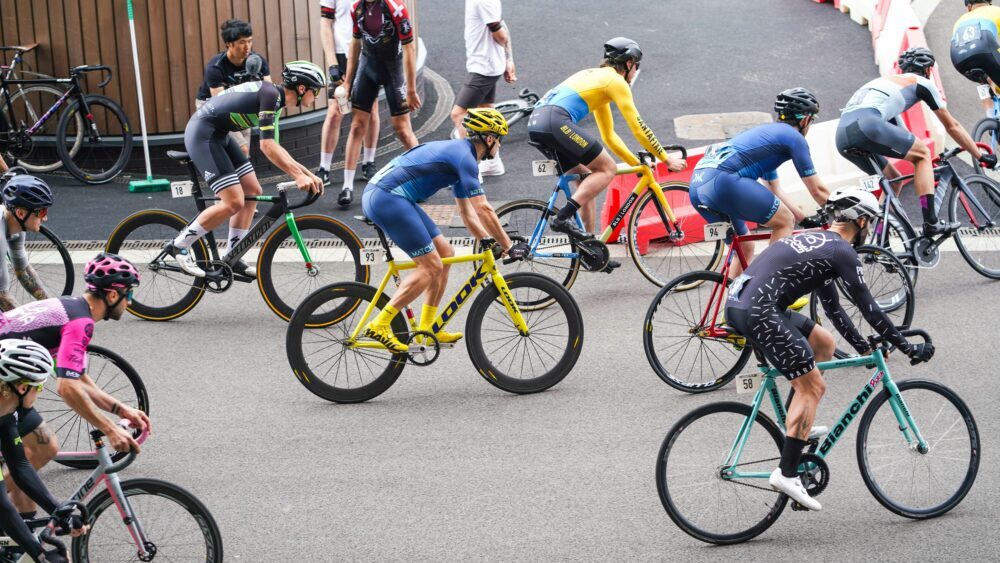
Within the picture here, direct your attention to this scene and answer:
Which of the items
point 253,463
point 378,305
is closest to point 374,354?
point 378,305

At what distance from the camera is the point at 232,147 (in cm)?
999

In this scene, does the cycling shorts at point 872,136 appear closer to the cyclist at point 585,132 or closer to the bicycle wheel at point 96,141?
the cyclist at point 585,132

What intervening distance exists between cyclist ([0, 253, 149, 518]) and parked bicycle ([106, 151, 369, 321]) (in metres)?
3.17

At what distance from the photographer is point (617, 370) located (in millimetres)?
8844

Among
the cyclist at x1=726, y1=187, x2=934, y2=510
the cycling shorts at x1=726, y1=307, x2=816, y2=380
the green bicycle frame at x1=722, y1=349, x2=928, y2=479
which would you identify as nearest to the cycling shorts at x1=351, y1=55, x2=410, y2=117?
the cyclist at x1=726, y1=187, x2=934, y2=510

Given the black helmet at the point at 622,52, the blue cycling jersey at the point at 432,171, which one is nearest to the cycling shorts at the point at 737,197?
the black helmet at the point at 622,52

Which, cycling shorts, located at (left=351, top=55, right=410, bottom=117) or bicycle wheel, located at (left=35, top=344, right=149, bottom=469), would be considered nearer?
bicycle wheel, located at (left=35, top=344, right=149, bottom=469)

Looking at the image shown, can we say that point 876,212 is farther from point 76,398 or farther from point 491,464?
point 76,398

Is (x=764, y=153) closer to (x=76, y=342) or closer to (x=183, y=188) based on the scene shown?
(x=183, y=188)

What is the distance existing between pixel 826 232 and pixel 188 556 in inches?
145

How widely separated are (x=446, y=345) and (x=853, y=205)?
119 inches

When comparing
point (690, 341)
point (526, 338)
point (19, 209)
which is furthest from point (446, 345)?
point (19, 209)

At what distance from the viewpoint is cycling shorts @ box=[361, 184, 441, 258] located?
828 centimetres

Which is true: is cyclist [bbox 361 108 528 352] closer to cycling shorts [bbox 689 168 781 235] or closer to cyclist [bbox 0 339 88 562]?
cycling shorts [bbox 689 168 781 235]
